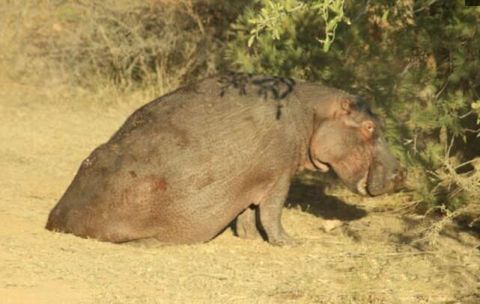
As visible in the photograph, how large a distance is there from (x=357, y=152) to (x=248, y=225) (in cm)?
111

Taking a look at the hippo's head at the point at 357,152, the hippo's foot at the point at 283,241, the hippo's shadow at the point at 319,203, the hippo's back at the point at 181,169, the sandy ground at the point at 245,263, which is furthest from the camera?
the hippo's shadow at the point at 319,203

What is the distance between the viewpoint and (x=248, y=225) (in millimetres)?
8422

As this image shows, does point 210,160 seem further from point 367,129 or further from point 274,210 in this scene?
point 367,129

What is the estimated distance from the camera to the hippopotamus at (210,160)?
759cm

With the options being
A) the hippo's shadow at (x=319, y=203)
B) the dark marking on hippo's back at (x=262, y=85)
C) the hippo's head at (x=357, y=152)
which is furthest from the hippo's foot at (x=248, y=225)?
the hippo's shadow at (x=319, y=203)

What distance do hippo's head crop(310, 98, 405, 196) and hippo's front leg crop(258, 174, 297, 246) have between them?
19.4 inches

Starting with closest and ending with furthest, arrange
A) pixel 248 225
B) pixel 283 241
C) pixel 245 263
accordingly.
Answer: pixel 245 263 < pixel 283 241 < pixel 248 225

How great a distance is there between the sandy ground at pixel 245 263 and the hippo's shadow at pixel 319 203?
0.02m

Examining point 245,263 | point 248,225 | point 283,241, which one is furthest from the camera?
point 248,225

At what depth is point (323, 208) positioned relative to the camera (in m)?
10.4

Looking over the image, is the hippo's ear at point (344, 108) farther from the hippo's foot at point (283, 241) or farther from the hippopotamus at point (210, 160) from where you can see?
the hippo's foot at point (283, 241)

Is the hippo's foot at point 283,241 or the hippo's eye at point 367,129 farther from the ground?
the hippo's eye at point 367,129

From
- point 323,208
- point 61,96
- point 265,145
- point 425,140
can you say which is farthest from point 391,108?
point 61,96

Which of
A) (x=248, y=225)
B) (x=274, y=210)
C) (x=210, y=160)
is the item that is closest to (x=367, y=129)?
(x=274, y=210)
